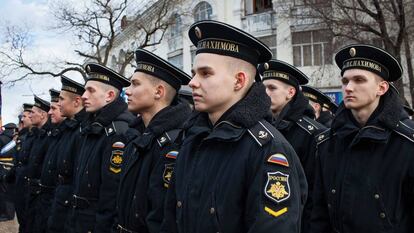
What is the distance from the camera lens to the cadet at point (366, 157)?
3.32 meters

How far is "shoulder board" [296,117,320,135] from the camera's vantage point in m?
5.26

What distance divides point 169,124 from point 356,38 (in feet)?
55.1

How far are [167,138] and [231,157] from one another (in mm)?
1280

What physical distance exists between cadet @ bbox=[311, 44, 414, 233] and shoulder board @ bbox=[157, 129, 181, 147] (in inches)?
47.3

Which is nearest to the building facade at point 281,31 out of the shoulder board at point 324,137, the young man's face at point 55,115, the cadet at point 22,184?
the cadet at point 22,184

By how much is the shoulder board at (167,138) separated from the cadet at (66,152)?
1.79 meters

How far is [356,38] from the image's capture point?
19.2 m

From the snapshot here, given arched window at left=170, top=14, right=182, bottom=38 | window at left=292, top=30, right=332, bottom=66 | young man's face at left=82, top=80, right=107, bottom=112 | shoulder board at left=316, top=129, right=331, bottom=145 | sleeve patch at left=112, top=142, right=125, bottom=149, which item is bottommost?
sleeve patch at left=112, top=142, right=125, bottom=149

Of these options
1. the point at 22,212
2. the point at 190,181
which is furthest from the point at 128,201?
the point at 22,212

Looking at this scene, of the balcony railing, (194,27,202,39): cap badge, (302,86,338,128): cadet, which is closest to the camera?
(194,27,202,39): cap badge

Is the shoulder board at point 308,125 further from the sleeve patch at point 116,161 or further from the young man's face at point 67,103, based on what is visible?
the young man's face at point 67,103

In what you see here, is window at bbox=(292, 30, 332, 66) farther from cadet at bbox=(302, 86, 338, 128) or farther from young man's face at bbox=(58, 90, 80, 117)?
young man's face at bbox=(58, 90, 80, 117)

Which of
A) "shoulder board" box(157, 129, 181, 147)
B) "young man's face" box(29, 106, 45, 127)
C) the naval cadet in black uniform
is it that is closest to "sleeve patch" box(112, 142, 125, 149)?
"shoulder board" box(157, 129, 181, 147)

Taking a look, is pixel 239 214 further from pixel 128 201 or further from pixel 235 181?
pixel 128 201
